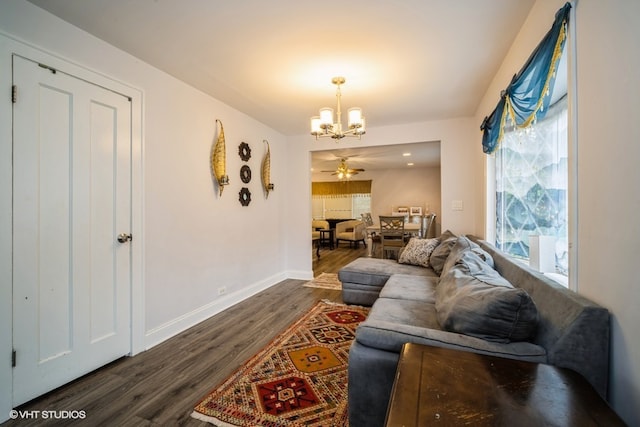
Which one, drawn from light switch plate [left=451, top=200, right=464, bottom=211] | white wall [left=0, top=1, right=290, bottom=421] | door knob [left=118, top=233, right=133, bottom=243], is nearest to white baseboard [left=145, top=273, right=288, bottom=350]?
white wall [left=0, top=1, right=290, bottom=421]

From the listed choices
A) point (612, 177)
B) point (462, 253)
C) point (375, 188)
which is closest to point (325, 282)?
point (462, 253)

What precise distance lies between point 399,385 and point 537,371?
1.70 feet

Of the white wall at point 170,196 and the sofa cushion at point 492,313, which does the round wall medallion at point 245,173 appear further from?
the sofa cushion at point 492,313

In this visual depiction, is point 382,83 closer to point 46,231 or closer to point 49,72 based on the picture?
point 49,72

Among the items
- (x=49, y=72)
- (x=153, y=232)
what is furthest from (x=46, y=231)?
(x=49, y=72)

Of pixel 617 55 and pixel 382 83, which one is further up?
pixel 382 83

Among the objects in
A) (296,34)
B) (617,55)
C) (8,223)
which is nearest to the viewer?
(617,55)

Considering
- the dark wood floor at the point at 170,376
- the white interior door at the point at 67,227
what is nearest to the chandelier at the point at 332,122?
the white interior door at the point at 67,227

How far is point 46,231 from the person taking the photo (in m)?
1.84

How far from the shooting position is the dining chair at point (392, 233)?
5.20 m

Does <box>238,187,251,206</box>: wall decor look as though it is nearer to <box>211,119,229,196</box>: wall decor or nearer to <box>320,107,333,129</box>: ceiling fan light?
<box>211,119,229,196</box>: wall decor

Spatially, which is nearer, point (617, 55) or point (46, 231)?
point (617, 55)

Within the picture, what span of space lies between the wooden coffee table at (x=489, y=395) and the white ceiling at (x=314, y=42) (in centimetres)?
201

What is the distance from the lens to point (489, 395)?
86cm
